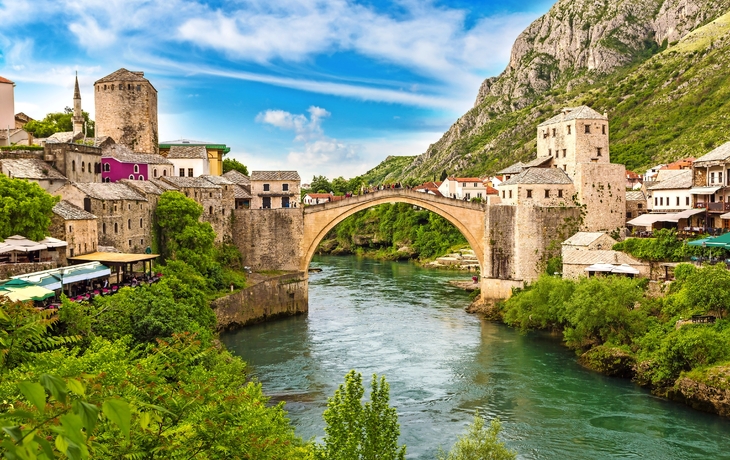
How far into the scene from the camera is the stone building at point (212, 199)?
4616cm

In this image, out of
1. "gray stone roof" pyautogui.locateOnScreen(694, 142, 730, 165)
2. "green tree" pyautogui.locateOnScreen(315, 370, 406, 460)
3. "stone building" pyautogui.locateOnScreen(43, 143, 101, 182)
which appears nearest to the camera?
"green tree" pyautogui.locateOnScreen(315, 370, 406, 460)

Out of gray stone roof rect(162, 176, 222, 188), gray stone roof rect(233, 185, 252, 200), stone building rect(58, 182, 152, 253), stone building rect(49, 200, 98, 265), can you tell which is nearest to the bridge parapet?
gray stone roof rect(233, 185, 252, 200)

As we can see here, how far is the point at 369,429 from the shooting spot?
15180 mm

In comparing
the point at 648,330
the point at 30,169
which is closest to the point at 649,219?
the point at 648,330

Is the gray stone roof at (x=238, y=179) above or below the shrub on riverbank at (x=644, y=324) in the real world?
above

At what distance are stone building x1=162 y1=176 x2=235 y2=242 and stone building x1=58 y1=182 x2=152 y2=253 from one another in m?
5.54

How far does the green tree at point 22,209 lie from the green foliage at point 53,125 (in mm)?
26440

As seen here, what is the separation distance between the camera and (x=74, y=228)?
108ft

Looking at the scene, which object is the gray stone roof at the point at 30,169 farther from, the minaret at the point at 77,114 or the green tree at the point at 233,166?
the green tree at the point at 233,166

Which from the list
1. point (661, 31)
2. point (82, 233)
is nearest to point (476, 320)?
point (82, 233)

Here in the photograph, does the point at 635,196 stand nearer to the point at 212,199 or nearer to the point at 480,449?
the point at 212,199

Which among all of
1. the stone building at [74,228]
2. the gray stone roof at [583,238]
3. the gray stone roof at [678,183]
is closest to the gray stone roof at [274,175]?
the stone building at [74,228]

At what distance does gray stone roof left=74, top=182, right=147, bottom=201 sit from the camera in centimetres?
3622

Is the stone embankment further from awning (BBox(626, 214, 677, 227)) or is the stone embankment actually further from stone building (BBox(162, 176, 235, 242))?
stone building (BBox(162, 176, 235, 242))
